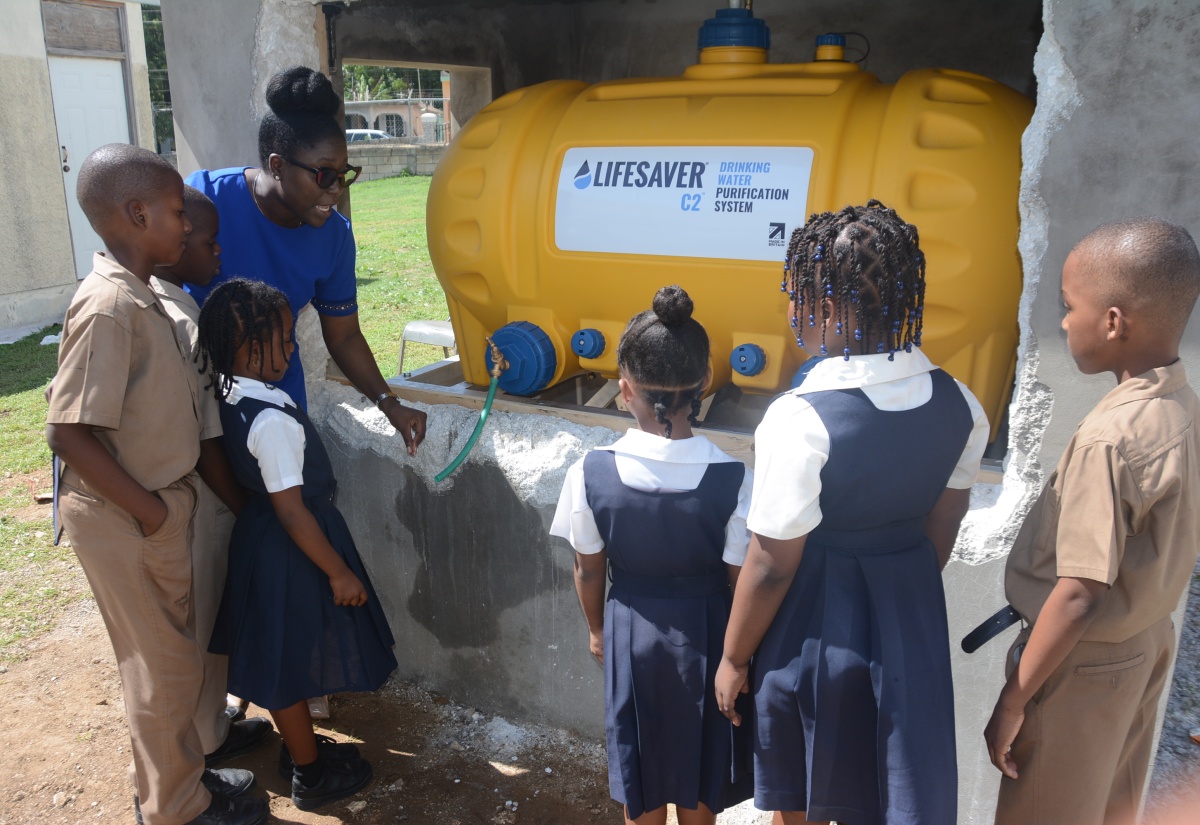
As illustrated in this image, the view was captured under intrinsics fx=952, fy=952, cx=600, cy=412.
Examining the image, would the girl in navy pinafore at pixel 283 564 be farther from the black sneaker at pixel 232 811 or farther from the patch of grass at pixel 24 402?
the patch of grass at pixel 24 402

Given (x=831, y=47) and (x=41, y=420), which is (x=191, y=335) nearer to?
(x=831, y=47)

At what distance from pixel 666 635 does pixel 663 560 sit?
0.15m

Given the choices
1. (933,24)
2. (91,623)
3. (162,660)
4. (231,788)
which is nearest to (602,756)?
(231,788)

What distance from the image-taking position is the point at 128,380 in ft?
6.78

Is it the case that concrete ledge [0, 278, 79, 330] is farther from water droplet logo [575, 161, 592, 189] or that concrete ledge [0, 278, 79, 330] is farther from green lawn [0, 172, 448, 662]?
water droplet logo [575, 161, 592, 189]

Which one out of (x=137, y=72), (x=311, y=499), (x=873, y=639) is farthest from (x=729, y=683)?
(x=137, y=72)

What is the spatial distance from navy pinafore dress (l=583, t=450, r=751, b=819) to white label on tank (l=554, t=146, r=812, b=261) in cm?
73

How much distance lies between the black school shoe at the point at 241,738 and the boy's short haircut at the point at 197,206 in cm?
149

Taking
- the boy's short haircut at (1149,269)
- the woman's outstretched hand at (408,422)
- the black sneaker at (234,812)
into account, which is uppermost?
the boy's short haircut at (1149,269)

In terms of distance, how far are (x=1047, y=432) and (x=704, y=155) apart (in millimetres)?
1029

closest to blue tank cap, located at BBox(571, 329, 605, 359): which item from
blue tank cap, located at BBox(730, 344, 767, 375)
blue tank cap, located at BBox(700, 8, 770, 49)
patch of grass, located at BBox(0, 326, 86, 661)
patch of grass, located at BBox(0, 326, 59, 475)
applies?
blue tank cap, located at BBox(730, 344, 767, 375)

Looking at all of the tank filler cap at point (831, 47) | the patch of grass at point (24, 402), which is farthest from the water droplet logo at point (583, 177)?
the patch of grass at point (24, 402)

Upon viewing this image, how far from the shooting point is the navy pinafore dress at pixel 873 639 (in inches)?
62.4

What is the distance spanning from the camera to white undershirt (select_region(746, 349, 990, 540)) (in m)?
1.54
